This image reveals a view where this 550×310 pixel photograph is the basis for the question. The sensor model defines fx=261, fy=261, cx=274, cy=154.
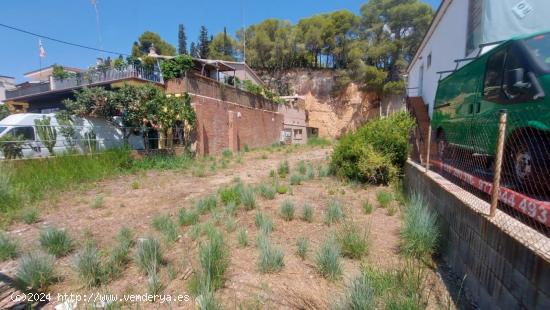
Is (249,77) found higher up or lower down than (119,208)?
higher up

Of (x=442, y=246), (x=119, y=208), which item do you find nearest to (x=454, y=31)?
(x=442, y=246)

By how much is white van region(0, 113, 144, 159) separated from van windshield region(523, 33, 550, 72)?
11912 mm

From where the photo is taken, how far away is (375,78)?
29.4m

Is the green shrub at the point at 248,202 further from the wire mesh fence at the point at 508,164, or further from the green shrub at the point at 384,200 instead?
the wire mesh fence at the point at 508,164

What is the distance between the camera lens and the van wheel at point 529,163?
2744mm

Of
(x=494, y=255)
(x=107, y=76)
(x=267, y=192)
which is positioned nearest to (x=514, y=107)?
(x=494, y=255)

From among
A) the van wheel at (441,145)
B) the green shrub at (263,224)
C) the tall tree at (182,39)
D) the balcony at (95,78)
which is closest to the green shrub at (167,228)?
the green shrub at (263,224)

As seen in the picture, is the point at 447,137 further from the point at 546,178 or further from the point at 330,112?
the point at 330,112

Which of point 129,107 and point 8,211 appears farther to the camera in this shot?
point 129,107

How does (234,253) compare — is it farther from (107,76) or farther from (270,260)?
(107,76)

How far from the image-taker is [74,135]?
31.3 ft

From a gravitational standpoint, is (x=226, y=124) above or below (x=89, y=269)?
above

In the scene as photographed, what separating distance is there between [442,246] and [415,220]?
16.2 inches

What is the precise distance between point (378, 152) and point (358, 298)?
557 centimetres
